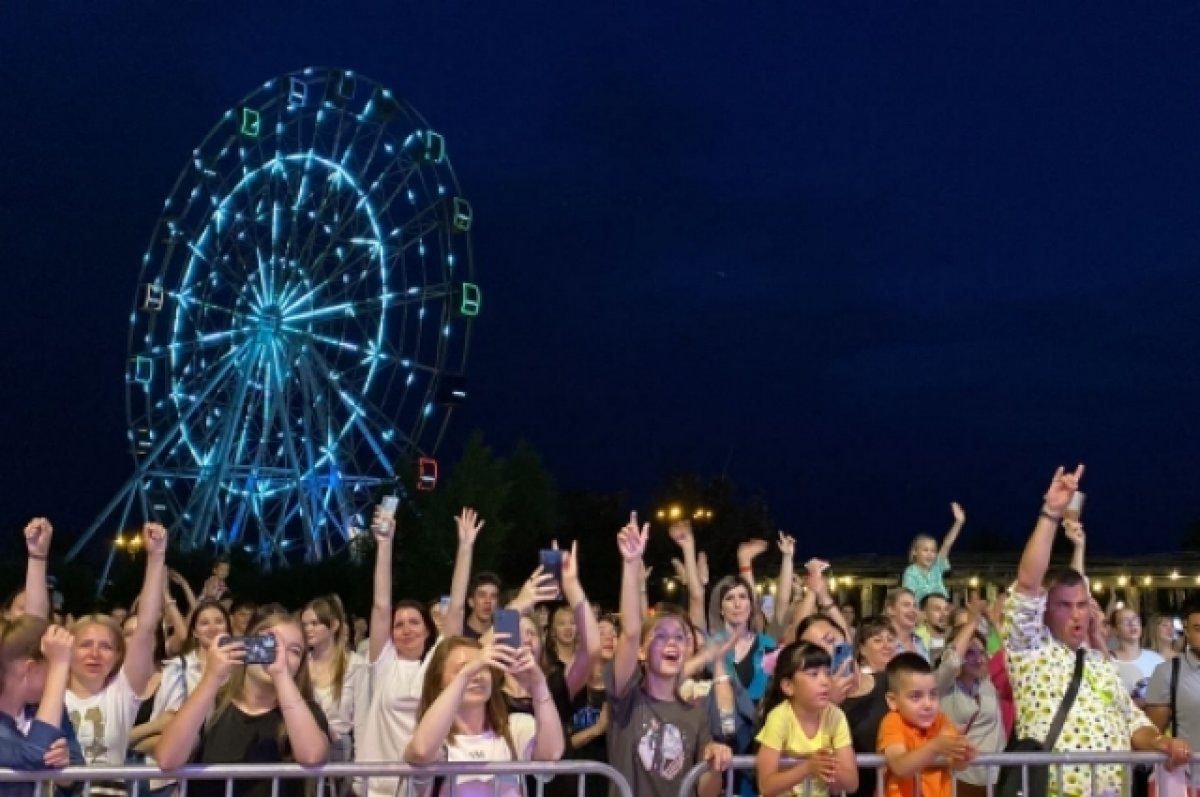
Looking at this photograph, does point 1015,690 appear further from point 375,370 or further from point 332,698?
point 375,370

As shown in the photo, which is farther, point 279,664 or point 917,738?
point 917,738

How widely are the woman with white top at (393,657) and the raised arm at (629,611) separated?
84 cm

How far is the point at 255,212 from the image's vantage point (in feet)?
98.0

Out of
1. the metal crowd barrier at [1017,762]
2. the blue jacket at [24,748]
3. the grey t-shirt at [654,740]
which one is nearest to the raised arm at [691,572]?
the grey t-shirt at [654,740]

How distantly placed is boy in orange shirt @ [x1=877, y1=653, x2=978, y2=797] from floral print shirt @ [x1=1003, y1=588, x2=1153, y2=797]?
47 centimetres

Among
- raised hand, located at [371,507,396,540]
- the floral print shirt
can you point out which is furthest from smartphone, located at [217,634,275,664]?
the floral print shirt

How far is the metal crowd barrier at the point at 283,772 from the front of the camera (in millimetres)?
4891

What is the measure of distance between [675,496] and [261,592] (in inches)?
955

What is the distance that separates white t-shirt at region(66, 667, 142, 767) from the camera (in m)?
5.91

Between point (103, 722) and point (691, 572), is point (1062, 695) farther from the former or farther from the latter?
point (103, 722)

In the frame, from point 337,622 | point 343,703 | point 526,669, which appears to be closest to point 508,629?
point 526,669

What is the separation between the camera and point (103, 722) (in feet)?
19.5

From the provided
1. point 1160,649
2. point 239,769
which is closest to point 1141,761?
point 239,769

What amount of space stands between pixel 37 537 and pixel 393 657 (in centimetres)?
191
